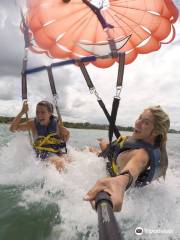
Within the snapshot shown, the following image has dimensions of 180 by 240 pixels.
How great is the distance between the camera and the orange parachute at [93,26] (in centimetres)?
678

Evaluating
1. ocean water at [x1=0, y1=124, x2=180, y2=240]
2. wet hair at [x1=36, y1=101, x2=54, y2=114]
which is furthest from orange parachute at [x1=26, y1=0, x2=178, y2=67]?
ocean water at [x1=0, y1=124, x2=180, y2=240]

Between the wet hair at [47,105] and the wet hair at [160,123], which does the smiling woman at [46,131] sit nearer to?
the wet hair at [47,105]

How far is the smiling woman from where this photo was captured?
21.7ft

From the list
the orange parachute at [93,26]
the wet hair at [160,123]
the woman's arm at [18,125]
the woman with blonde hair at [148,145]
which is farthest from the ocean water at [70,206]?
the orange parachute at [93,26]

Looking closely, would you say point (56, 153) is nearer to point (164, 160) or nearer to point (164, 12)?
point (164, 160)

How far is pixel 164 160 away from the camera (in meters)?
4.15

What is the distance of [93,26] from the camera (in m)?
7.33

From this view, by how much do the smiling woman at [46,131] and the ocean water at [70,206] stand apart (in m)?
0.30

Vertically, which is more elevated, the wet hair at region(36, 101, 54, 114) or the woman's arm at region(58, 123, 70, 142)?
the wet hair at region(36, 101, 54, 114)

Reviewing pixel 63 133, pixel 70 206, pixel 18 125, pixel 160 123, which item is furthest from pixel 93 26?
pixel 70 206

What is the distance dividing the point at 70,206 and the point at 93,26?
450 cm

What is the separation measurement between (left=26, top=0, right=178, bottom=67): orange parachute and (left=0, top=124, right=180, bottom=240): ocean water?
250 centimetres

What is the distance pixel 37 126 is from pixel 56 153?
0.78 meters

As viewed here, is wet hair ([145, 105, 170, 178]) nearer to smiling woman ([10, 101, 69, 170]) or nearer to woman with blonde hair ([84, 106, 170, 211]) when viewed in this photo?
woman with blonde hair ([84, 106, 170, 211])
